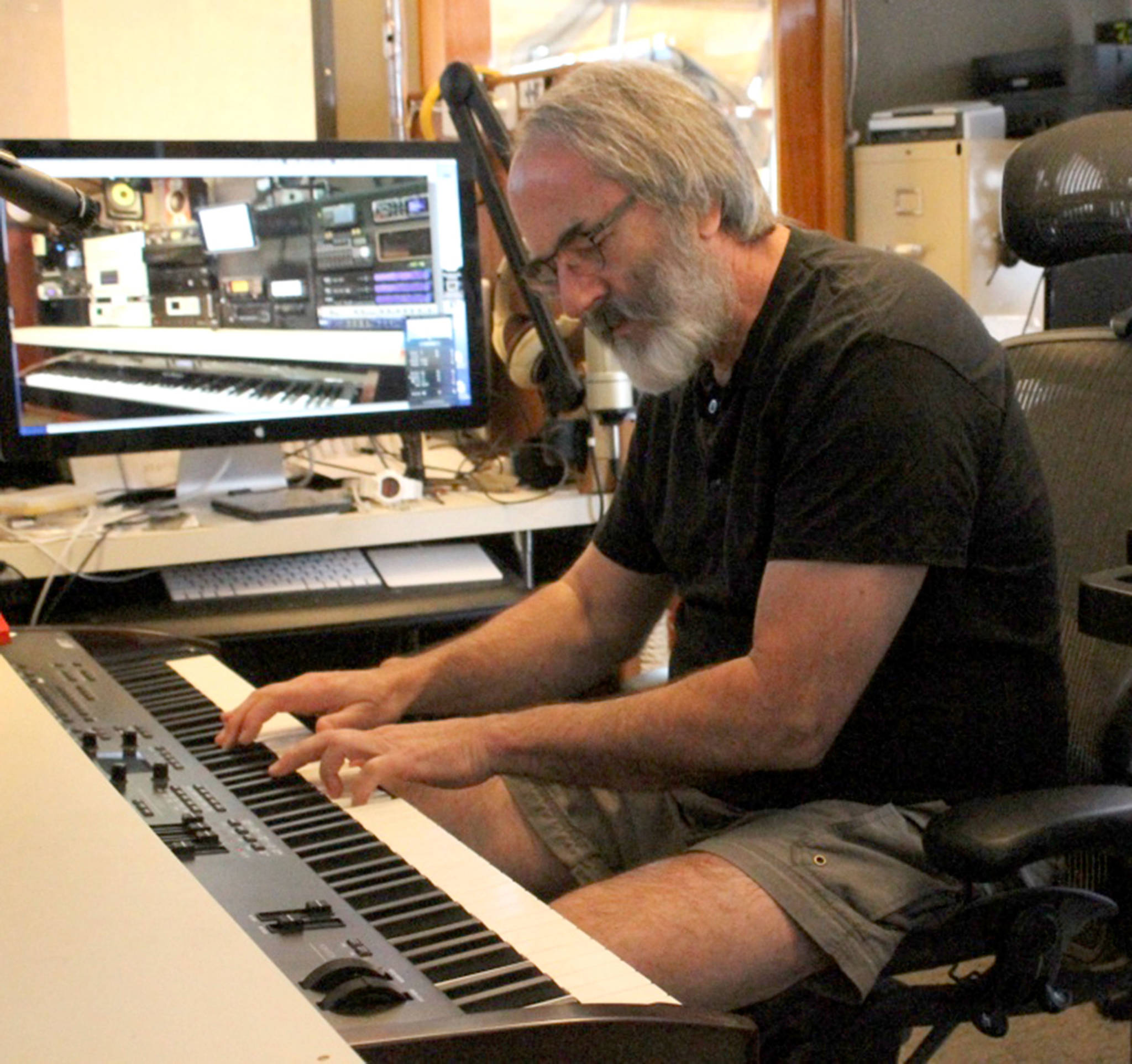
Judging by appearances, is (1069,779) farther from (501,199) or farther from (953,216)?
(953,216)

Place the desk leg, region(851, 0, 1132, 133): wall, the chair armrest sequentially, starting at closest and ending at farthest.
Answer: the chair armrest
the desk leg
region(851, 0, 1132, 133): wall

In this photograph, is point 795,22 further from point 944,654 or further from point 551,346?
point 944,654

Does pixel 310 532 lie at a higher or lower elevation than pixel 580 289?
lower

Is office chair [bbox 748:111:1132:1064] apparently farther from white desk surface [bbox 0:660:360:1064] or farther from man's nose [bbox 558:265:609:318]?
white desk surface [bbox 0:660:360:1064]

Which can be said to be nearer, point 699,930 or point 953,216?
point 699,930

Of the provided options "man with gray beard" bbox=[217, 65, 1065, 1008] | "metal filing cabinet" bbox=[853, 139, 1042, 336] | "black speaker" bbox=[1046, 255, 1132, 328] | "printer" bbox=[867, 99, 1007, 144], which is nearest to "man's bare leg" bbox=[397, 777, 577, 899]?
"man with gray beard" bbox=[217, 65, 1065, 1008]

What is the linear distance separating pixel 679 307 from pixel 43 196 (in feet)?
2.07

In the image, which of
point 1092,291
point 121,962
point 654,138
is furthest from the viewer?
point 1092,291

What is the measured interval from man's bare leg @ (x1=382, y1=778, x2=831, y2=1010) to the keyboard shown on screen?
0.88m

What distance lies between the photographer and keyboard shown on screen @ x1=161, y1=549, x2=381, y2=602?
2129mm

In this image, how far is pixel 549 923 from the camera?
102cm

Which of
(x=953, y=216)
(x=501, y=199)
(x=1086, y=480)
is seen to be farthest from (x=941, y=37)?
(x=1086, y=480)

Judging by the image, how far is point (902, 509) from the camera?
139 cm

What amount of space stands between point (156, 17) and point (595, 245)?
1.45 meters
